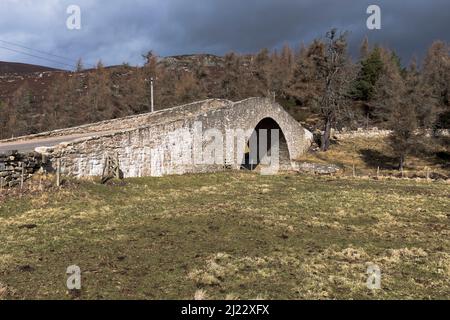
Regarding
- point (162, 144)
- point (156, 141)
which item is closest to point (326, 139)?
point (162, 144)

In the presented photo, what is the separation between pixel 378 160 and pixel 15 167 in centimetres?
3868

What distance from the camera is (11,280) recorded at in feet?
25.7

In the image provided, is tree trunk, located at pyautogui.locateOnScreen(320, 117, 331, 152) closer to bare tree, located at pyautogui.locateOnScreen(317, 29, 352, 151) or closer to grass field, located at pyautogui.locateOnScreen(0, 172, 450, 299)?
bare tree, located at pyautogui.locateOnScreen(317, 29, 352, 151)

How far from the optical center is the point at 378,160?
45500 mm

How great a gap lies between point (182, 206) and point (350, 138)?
45165 millimetres

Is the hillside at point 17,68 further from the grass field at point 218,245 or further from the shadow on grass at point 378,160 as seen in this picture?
the grass field at point 218,245

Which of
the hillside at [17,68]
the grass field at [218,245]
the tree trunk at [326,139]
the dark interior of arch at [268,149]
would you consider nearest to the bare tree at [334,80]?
the tree trunk at [326,139]

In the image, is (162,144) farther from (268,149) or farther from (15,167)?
(268,149)

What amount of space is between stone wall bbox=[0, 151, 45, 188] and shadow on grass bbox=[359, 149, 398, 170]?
34.7 meters

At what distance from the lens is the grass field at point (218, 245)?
773cm

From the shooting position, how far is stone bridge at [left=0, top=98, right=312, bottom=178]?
18984 millimetres

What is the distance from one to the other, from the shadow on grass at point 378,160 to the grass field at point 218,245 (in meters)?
25.4

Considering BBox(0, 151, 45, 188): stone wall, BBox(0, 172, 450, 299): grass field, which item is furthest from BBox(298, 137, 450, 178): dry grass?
BBox(0, 151, 45, 188): stone wall

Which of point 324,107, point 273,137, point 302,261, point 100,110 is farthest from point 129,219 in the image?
point 100,110
